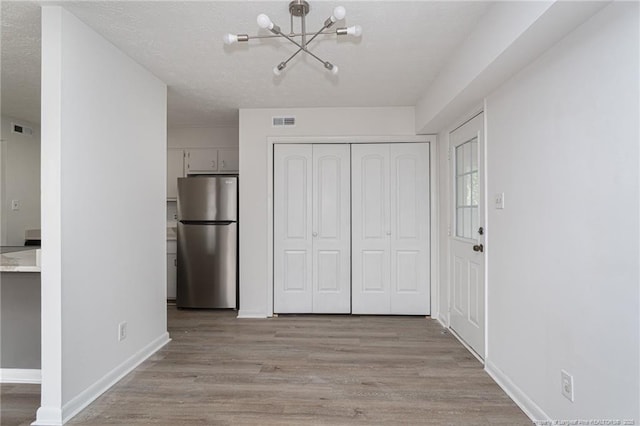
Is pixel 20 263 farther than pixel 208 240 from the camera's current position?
No

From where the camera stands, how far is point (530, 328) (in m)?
2.16

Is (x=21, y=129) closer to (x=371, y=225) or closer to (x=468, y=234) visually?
(x=371, y=225)

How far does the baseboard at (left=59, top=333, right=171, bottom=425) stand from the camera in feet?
7.04

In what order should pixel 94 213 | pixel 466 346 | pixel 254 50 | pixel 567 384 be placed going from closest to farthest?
Answer: pixel 567 384 → pixel 94 213 → pixel 254 50 → pixel 466 346

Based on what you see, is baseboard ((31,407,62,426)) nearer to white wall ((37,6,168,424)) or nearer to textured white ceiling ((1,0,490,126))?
white wall ((37,6,168,424))

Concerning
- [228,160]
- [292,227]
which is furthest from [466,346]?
[228,160]

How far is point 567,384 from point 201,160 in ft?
15.1

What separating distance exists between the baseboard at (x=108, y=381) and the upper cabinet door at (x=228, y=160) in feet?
7.98

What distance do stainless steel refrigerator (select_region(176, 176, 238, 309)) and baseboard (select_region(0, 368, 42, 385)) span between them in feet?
6.34

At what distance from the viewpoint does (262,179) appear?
418 centimetres

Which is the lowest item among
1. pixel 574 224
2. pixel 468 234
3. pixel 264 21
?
pixel 468 234

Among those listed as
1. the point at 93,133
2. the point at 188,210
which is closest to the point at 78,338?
the point at 93,133

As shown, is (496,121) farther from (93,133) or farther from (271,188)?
A: (93,133)

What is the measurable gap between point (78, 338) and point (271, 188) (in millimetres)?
2416
